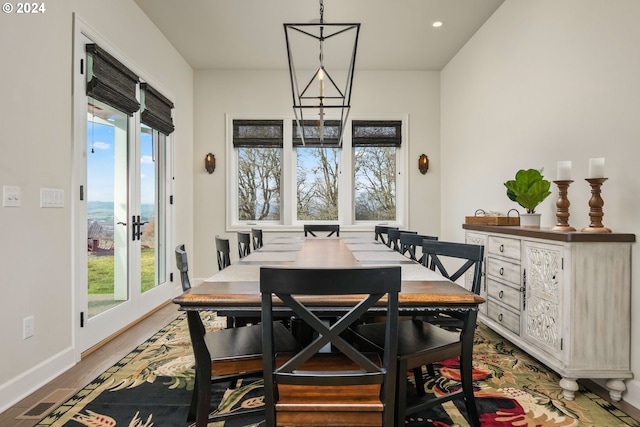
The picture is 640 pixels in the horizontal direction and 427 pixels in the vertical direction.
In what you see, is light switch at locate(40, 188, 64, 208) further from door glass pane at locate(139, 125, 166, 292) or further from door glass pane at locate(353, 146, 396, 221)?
door glass pane at locate(353, 146, 396, 221)

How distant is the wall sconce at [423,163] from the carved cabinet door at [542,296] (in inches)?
118

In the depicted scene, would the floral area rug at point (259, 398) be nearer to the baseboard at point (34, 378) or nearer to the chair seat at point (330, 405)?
the baseboard at point (34, 378)

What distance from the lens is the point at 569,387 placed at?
7.14 ft

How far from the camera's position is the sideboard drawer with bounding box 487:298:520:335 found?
9.03 ft

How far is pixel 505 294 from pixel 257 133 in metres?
3.96

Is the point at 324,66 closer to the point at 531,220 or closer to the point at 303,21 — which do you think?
Answer: the point at 303,21

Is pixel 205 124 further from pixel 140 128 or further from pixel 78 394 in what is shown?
pixel 78 394

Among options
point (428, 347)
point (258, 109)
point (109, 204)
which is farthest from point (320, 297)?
point (258, 109)

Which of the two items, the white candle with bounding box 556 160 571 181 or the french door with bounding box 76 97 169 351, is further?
the french door with bounding box 76 97 169 351

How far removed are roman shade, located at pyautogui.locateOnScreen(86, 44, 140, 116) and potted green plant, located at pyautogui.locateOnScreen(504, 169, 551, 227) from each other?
331cm


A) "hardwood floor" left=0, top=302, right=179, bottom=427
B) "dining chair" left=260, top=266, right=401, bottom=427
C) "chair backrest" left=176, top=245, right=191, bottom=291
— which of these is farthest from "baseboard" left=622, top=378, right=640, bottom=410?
"hardwood floor" left=0, top=302, right=179, bottom=427

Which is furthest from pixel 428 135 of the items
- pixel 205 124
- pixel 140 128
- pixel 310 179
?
pixel 140 128

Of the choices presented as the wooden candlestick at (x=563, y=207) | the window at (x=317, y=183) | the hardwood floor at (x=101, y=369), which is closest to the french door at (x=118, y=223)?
the hardwood floor at (x=101, y=369)

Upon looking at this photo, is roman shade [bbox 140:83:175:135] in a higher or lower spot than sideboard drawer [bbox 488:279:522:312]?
higher
